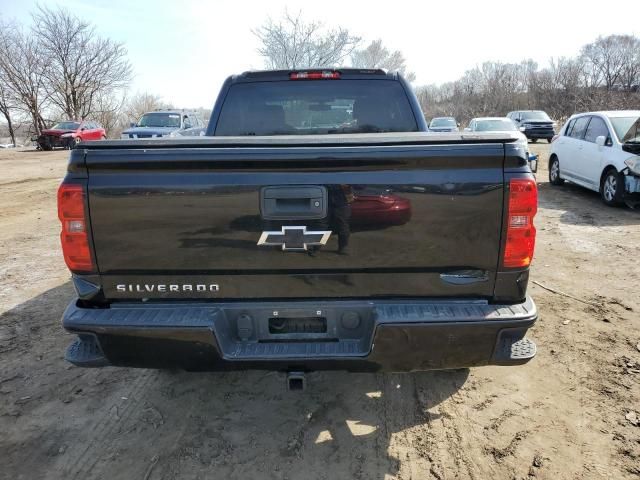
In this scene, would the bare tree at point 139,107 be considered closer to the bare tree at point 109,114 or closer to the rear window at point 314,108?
the bare tree at point 109,114

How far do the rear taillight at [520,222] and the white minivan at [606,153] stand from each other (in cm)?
768

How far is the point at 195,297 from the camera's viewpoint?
2.29 m

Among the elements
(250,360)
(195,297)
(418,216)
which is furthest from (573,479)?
(195,297)

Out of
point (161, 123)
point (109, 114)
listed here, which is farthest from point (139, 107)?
point (161, 123)

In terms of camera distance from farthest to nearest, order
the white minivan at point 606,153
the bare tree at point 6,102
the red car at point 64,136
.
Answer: the bare tree at point 6,102 < the red car at point 64,136 < the white minivan at point 606,153

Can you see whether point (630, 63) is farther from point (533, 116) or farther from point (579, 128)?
point (579, 128)

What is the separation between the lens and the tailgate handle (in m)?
2.14

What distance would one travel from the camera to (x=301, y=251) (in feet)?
7.16

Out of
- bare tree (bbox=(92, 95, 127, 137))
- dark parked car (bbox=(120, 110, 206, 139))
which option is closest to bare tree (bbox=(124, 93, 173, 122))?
bare tree (bbox=(92, 95, 127, 137))

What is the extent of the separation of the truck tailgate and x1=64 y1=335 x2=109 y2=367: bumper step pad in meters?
0.46

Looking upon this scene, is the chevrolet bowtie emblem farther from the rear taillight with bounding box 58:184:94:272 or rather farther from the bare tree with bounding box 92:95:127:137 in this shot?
the bare tree with bounding box 92:95:127:137

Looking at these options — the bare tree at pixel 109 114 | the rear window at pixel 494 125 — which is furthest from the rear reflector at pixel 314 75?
the bare tree at pixel 109 114

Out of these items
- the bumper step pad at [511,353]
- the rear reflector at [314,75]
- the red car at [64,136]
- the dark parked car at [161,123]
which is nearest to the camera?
the bumper step pad at [511,353]

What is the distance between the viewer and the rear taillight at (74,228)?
2160 millimetres
